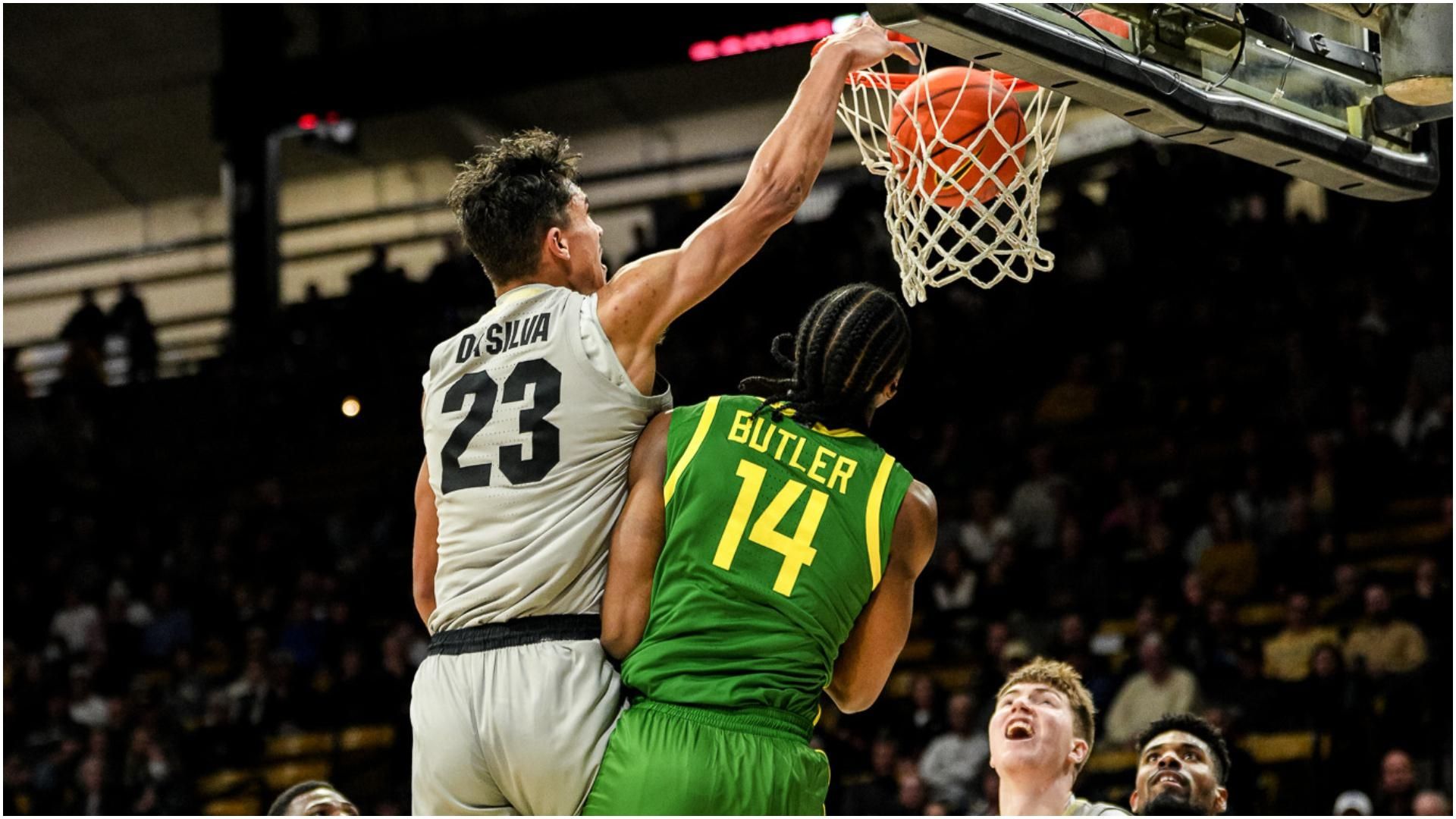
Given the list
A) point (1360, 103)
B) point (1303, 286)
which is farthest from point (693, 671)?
point (1303, 286)

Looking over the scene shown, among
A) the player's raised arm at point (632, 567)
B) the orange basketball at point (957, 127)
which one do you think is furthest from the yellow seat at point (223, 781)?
the player's raised arm at point (632, 567)

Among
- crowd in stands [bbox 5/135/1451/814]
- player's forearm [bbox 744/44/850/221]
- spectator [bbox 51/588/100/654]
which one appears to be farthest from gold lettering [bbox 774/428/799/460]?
spectator [bbox 51/588/100/654]

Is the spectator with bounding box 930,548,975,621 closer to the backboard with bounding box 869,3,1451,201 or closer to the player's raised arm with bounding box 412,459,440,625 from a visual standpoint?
the backboard with bounding box 869,3,1451,201

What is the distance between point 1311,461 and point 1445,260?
2.44 metres

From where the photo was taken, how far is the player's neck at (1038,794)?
4727 mm

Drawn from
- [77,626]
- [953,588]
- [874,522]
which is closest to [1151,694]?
[953,588]

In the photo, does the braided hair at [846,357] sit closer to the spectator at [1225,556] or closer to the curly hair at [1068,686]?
the curly hair at [1068,686]

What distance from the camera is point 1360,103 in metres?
4.46

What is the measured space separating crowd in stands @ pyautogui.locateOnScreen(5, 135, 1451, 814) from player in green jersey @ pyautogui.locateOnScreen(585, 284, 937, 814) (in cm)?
558

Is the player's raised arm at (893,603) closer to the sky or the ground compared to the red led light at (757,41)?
closer to the ground

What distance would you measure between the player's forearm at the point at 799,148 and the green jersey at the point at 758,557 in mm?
426

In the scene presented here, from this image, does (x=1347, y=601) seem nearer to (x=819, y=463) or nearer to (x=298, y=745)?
(x=298, y=745)

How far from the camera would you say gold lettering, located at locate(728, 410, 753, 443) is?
357cm

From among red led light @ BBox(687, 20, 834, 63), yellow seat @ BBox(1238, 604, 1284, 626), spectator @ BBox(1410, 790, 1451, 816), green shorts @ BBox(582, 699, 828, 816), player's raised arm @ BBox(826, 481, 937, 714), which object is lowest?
spectator @ BBox(1410, 790, 1451, 816)
